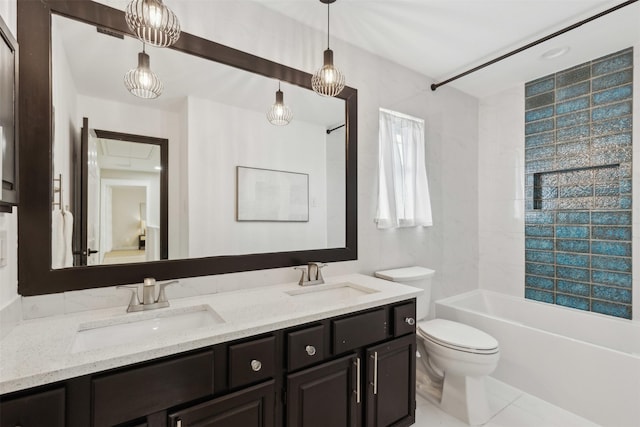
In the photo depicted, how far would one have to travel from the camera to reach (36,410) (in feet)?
2.63

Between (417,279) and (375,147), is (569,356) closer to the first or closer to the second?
(417,279)

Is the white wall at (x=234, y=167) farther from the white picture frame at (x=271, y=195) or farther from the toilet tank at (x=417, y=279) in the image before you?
the toilet tank at (x=417, y=279)

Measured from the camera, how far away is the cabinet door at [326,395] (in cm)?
125

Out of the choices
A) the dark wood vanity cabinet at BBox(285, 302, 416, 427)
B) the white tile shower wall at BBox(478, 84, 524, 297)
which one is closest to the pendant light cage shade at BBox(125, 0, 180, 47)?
the dark wood vanity cabinet at BBox(285, 302, 416, 427)

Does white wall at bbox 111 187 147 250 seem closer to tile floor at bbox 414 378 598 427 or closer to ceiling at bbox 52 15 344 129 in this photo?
Result: ceiling at bbox 52 15 344 129

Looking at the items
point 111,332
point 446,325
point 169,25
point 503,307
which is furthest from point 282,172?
point 503,307

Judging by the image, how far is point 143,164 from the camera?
1426mm

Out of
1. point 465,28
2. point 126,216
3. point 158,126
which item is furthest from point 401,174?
point 126,216

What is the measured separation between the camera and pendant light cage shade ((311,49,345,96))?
5.32 ft

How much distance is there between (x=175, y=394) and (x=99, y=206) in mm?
879

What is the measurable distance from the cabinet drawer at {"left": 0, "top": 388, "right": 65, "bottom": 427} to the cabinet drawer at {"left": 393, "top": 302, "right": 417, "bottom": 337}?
1.36 metres

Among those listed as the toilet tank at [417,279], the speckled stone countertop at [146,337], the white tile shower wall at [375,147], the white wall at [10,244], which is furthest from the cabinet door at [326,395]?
the white wall at [10,244]

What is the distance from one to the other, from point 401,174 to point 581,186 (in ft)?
4.95

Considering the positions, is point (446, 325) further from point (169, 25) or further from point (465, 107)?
point (169, 25)
